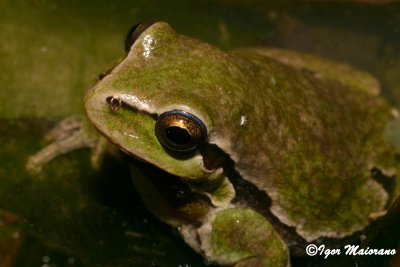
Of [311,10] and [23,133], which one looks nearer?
[23,133]

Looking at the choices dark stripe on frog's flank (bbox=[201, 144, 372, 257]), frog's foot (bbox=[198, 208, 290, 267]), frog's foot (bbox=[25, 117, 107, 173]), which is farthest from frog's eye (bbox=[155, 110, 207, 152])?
frog's foot (bbox=[25, 117, 107, 173])

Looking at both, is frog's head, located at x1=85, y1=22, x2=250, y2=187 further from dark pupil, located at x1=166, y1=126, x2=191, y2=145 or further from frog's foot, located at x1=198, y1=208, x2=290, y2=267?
frog's foot, located at x1=198, y1=208, x2=290, y2=267

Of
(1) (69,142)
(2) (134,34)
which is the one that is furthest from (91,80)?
(2) (134,34)

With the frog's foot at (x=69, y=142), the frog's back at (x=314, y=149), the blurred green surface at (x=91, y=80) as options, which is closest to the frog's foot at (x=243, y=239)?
the frog's back at (x=314, y=149)

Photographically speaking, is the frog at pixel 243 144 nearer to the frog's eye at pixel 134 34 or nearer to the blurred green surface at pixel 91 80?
the frog's eye at pixel 134 34

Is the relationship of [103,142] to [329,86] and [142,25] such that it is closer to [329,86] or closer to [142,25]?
[142,25]

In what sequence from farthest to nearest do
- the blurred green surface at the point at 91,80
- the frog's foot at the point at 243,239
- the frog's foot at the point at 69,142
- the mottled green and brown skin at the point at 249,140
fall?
1. the frog's foot at the point at 69,142
2. the blurred green surface at the point at 91,80
3. the frog's foot at the point at 243,239
4. the mottled green and brown skin at the point at 249,140

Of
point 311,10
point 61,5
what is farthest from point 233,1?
point 61,5
